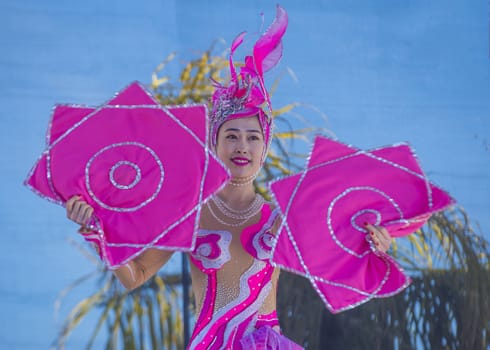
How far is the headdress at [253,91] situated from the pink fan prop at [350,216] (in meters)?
0.26

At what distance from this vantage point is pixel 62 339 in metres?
3.15

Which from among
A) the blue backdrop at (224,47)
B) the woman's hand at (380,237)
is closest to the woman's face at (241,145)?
the woman's hand at (380,237)

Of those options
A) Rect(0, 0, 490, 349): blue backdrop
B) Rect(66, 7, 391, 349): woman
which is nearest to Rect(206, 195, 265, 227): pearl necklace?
Rect(66, 7, 391, 349): woman

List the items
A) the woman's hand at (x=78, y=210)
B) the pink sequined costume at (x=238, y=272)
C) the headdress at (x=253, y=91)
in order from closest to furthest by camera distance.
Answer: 1. the woman's hand at (x=78, y=210)
2. the pink sequined costume at (x=238, y=272)
3. the headdress at (x=253, y=91)

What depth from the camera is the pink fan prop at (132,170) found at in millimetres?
1939

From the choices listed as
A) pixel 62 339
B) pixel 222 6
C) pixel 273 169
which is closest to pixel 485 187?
pixel 273 169

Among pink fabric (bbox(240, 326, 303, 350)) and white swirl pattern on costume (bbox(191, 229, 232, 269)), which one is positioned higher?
white swirl pattern on costume (bbox(191, 229, 232, 269))

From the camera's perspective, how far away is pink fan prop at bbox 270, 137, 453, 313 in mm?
1971

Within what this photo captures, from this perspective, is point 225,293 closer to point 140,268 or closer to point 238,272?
point 238,272

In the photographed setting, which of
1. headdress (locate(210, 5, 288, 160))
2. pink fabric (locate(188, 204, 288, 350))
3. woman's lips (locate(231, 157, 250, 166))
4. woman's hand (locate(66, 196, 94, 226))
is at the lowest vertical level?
pink fabric (locate(188, 204, 288, 350))

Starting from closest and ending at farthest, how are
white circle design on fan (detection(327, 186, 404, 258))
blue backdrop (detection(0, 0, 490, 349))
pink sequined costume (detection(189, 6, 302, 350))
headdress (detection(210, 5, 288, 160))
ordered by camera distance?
white circle design on fan (detection(327, 186, 404, 258)), pink sequined costume (detection(189, 6, 302, 350)), headdress (detection(210, 5, 288, 160)), blue backdrop (detection(0, 0, 490, 349))

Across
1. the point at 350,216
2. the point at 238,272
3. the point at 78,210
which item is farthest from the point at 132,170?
the point at 350,216

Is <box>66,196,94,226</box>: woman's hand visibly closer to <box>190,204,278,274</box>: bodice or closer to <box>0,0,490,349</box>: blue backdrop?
<box>190,204,278,274</box>: bodice

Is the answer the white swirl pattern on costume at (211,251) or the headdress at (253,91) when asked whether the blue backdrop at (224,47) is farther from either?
the white swirl pattern on costume at (211,251)
